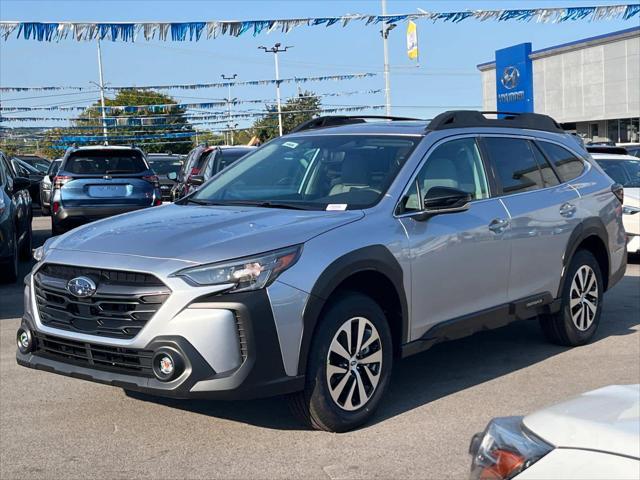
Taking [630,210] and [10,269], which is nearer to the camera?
[10,269]


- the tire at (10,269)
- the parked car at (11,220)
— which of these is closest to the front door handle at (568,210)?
the parked car at (11,220)

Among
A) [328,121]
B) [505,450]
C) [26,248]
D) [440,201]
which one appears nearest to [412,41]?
[26,248]

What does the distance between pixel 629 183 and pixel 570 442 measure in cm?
1099

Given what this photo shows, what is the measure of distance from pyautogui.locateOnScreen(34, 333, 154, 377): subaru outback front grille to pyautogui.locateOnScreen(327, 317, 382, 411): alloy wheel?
103 cm

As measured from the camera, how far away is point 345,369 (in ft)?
15.7

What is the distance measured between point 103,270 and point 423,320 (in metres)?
2.04

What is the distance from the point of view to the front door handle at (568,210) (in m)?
6.59

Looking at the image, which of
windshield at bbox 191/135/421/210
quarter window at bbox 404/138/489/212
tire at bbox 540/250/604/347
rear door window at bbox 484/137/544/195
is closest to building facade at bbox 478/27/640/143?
tire at bbox 540/250/604/347

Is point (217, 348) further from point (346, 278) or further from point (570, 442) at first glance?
point (570, 442)

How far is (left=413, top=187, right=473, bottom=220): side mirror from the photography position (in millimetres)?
5246

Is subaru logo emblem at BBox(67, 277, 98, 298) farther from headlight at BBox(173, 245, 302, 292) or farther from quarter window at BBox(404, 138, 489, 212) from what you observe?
quarter window at BBox(404, 138, 489, 212)

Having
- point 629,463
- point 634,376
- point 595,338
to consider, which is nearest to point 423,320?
point 634,376

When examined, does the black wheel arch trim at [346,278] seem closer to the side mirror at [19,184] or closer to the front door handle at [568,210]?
the front door handle at [568,210]

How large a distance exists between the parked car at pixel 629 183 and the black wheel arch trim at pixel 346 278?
7171 mm
